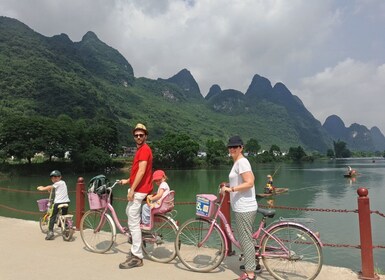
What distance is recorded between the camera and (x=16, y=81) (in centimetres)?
9175

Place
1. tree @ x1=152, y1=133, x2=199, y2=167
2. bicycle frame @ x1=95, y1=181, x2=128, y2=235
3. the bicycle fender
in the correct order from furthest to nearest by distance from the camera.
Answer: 1. tree @ x1=152, y1=133, x2=199, y2=167
2. bicycle frame @ x1=95, y1=181, x2=128, y2=235
3. the bicycle fender

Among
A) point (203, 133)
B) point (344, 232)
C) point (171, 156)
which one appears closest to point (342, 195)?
point (344, 232)

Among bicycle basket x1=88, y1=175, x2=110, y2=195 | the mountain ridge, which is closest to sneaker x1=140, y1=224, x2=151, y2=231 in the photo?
bicycle basket x1=88, y1=175, x2=110, y2=195

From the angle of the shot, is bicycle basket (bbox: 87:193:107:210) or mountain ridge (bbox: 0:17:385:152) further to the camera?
mountain ridge (bbox: 0:17:385:152)

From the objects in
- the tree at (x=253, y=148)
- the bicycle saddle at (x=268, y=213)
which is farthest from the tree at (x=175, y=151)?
the bicycle saddle at (x=268, y=213)

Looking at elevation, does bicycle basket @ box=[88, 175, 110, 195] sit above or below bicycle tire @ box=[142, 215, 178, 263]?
above

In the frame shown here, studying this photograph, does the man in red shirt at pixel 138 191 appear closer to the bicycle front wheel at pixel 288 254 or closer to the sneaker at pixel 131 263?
the sneaker at pixel 131 263

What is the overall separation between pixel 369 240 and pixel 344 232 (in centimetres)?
1242

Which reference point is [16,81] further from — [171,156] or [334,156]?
[334,156]

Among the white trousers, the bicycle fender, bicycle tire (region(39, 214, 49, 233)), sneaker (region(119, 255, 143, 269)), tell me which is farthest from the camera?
bicycle tire (region(39, 214, 49, 233))

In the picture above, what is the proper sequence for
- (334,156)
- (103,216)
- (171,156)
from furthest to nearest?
(334,156), (171,156), (103,216)

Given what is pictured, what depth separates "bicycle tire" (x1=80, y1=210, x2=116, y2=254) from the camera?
210 inches

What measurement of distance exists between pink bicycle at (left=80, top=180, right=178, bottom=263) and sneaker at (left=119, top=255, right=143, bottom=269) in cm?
29

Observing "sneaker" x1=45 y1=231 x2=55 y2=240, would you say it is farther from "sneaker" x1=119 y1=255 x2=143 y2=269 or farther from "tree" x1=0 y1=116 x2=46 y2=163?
"tree" x1=0 y1=116 x2=46 y2=163
